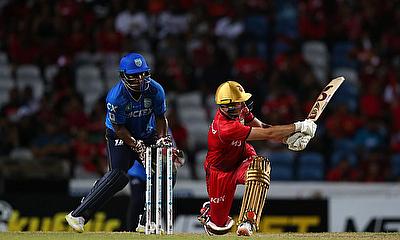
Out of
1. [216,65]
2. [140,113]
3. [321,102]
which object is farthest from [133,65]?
[216,65]

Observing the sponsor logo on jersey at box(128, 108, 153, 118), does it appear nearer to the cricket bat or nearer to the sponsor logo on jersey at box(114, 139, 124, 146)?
the sponsor logo on jersey at box(114, 139, 124, 146)

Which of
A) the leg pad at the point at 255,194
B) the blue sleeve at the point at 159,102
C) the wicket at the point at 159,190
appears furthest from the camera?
the blue sleeve at the point at 159,102

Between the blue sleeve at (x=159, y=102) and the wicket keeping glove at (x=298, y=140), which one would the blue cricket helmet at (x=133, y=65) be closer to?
the blue sleeve at (x=159, y=102)

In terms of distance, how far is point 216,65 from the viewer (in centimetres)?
1773

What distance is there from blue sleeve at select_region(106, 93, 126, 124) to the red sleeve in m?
1.10

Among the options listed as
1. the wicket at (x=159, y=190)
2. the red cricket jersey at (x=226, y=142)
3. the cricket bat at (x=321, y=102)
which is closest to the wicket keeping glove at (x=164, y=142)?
the wicket at (x=159, y=190)

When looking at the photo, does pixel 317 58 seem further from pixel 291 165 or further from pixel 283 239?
pixel 283 239

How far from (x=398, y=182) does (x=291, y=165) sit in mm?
1486

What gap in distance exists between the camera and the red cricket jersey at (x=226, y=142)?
397 inches

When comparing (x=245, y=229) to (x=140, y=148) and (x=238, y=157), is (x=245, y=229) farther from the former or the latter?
(x=140, y=148)

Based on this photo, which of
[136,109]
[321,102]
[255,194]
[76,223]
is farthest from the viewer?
[136,109]

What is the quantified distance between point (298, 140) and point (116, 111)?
5.95ft

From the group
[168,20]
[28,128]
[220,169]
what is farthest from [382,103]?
[220,169]

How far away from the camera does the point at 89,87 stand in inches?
715
